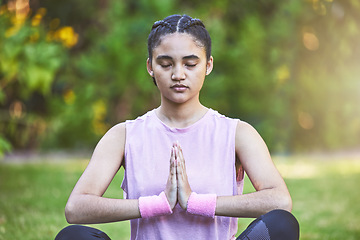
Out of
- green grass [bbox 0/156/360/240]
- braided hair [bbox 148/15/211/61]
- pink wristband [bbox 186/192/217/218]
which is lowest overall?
green grass [bbox 0/156/360/240]

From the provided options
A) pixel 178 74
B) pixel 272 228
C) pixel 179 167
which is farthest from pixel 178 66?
pixel 272 228

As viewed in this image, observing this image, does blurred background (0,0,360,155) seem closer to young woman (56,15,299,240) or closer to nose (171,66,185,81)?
young woman (56,15,299,240)

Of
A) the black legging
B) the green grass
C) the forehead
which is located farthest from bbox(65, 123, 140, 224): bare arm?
the green grass

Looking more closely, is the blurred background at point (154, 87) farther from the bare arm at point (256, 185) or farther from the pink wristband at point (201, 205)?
the pink wristband at point (201, 205)

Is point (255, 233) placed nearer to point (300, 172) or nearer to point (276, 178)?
point (276, 178)

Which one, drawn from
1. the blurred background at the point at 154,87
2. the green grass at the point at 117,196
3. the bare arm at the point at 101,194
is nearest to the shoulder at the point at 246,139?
the bare arm at the point at 101,194

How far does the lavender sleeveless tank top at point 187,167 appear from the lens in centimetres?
291

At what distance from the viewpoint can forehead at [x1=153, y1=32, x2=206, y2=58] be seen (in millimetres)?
2902

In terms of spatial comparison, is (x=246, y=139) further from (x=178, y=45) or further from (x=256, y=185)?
(x=178, y=45)

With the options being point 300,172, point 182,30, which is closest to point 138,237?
point 182,30

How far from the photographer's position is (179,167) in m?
2.76

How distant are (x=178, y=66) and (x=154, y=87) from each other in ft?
34.3

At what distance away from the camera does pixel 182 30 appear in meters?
2.93

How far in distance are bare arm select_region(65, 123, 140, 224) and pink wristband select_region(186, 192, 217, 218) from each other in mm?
257
